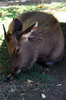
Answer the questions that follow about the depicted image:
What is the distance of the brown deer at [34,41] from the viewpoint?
4707 mm

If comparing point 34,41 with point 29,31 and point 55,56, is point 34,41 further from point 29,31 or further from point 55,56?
point 55,56

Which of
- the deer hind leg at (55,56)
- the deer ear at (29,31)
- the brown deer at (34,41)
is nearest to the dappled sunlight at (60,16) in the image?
the brown deer at (34,41)

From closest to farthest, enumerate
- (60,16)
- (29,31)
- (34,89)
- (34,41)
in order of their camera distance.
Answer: (34,89) < (29,31) < (34,41) < (60,16)

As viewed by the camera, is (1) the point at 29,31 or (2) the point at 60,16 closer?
(1) the point at 29,31

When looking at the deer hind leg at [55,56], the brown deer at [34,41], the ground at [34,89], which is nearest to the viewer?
the ground at [34,89]

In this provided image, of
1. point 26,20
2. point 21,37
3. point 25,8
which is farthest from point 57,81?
point 25,8

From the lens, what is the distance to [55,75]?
513cm

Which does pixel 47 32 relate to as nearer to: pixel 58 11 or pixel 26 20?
pixel 26 20

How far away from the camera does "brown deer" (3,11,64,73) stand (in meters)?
4.71

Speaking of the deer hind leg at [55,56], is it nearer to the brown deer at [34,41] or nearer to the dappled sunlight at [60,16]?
the brown deer at [34,41]

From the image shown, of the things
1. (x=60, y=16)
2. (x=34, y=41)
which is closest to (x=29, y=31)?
(x=34, y=41)

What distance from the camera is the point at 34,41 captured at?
16.7 ft

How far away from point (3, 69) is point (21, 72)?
0.46 metres

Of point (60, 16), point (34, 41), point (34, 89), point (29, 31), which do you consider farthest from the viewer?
point (60, 16)
